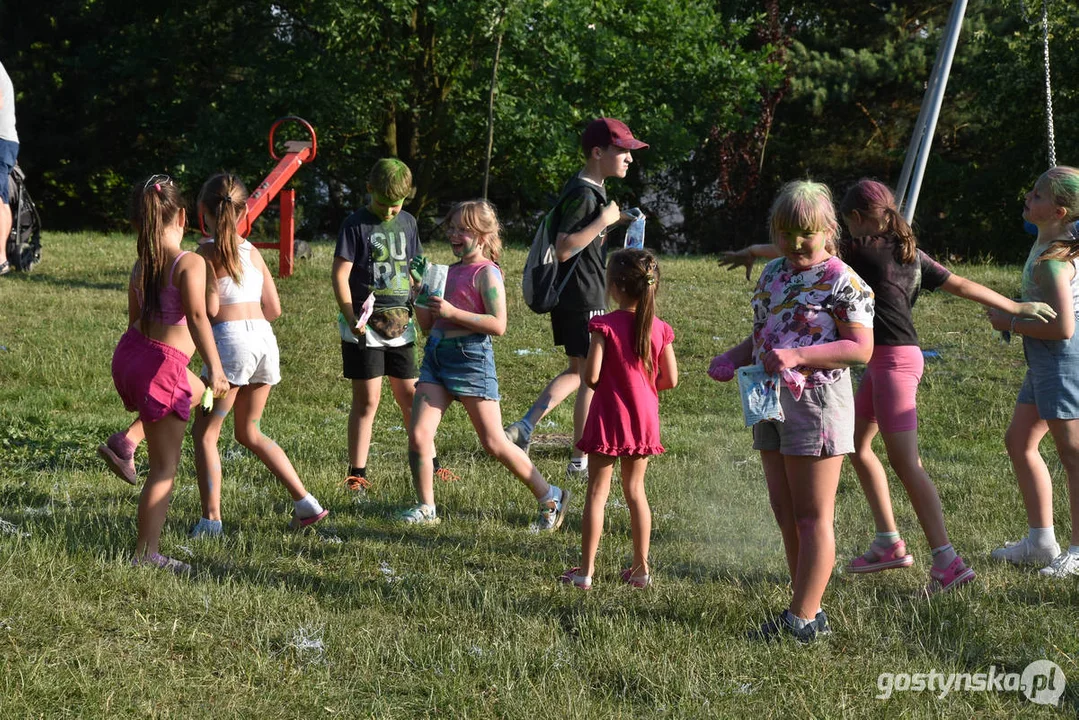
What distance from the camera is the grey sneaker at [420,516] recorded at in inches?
234

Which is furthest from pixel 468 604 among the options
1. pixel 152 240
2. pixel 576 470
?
pixel 576 470

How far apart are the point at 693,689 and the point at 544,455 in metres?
4.30

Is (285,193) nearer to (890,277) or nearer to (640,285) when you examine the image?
(640,285)

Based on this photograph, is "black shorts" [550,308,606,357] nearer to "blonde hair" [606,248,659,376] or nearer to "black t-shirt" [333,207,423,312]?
"black t-shirt" [333,207,423,312]

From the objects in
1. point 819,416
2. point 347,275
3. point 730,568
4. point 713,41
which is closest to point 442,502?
point 347,275

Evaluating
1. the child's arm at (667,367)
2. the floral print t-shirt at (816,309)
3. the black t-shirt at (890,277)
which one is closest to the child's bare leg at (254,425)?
the child's arm at (667,367)

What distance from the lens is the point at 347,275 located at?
6.38 meters

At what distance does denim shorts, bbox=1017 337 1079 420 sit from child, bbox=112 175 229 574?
373 centimetres

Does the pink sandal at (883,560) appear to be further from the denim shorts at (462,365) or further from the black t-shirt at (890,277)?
the denim shorts at (462,365)

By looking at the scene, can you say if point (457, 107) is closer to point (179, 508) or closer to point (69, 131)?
point (69, 131)

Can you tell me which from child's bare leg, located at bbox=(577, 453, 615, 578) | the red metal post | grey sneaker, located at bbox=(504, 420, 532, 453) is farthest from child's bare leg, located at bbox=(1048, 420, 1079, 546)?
the red metal post

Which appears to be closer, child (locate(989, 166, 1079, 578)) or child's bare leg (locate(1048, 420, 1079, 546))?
child (locate(989, 166, 1079, 578))

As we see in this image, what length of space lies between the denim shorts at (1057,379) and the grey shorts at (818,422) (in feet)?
5.27

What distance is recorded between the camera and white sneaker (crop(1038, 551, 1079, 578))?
16.9 ft
